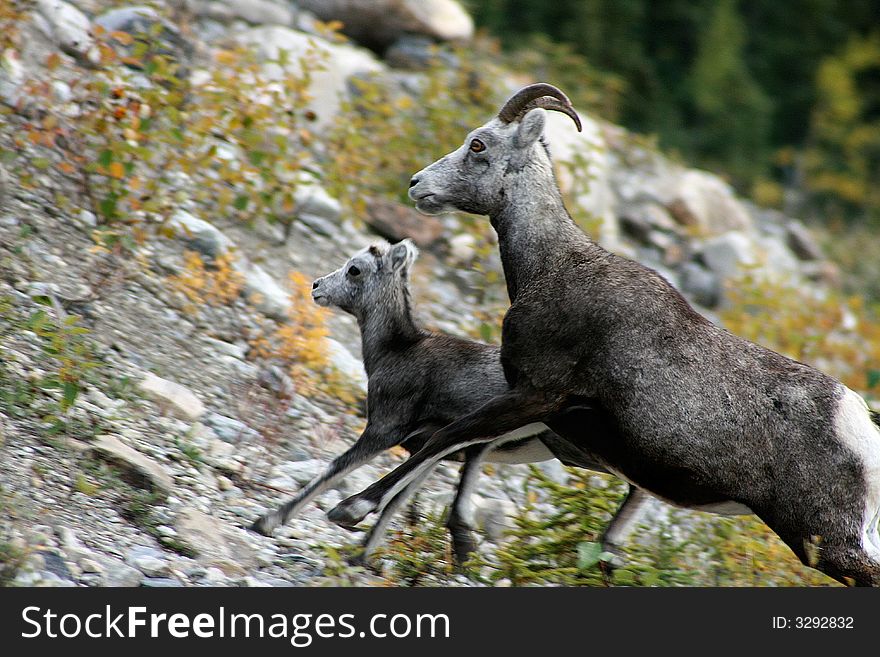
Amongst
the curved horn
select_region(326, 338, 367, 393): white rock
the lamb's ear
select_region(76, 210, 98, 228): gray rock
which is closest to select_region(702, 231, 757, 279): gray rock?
select_region(326, 338, 367, 393): white rock

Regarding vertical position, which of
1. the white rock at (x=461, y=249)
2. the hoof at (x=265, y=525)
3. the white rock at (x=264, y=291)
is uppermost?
the white rock at (x=461, y=249)

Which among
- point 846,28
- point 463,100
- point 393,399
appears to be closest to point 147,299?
point 393,399

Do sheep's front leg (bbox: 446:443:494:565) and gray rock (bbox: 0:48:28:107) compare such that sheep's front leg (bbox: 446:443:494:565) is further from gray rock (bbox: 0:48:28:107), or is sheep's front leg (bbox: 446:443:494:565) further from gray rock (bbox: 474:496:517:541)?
gray rock (bbox: 0:48:28:107)

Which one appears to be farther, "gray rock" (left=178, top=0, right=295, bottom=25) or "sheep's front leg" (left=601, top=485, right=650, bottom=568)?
"gray rock" (left=178, top=0, right=295, bottom=25)

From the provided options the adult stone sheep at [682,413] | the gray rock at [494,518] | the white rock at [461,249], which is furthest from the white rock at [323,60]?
the adult stone sheep at [682,413]

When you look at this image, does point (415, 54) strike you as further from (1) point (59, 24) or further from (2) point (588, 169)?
(1) point (59, 24)

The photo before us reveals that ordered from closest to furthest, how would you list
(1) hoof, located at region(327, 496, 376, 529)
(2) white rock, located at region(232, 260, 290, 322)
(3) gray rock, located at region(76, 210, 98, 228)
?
1. (1) hoof, located at region(327, 496, 376, 529)
2. (3) gray rock, located at region(76, 210, 98, 228)
3. (2) white rock, located at region(232, 260, 290, 322)

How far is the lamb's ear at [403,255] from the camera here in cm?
740

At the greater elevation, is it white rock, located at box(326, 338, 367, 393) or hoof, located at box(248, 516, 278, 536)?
white rock, located at box(326, 338, 367, 393)

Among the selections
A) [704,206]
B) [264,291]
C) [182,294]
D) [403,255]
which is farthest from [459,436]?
[704,206]

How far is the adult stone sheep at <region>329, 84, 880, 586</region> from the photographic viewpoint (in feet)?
18.7

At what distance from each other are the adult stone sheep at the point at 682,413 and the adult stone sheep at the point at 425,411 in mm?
219

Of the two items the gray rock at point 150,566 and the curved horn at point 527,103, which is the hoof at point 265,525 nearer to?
the gray rock at point 150,566
